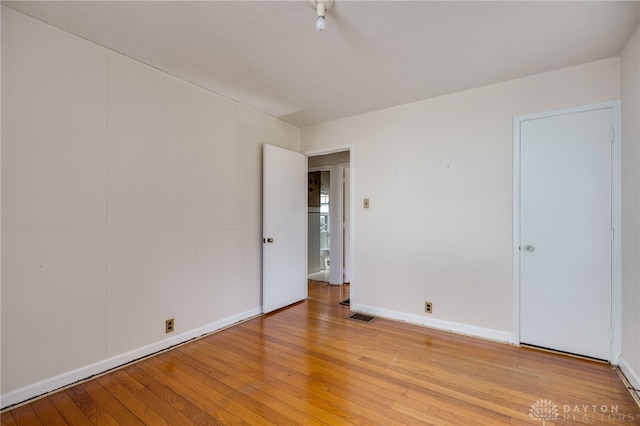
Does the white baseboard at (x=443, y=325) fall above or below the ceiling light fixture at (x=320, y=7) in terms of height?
below

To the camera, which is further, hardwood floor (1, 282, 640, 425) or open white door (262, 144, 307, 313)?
open white door (262, 144, 307, 313)

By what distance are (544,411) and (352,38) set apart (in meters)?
2.76

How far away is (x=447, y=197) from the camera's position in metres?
3.13

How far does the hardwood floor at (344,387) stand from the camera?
177 cm

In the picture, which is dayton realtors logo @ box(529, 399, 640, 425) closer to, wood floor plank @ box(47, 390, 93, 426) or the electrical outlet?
wood floor plank @ box(47, 390, 93, 426)

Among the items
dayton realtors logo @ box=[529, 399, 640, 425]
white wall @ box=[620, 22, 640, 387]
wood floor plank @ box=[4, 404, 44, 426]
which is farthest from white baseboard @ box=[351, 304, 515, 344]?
wood floor plank @ box=[4, 404, 44, 426]

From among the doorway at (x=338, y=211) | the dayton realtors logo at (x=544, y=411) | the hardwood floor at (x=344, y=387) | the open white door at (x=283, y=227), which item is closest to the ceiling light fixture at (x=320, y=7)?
the open white door at (x=283, y=227)

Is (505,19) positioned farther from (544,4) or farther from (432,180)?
(432,180)

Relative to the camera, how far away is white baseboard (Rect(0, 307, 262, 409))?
187cm

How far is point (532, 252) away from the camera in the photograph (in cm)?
269

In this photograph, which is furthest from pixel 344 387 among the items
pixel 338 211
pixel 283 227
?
pixel 338 211

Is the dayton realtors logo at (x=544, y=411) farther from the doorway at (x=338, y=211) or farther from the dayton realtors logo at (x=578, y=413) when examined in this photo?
the doorway at (x=338, y=211)

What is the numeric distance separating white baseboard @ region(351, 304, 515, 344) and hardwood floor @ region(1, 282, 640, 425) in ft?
0.35

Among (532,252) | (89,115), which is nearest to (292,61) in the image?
(89,115)
